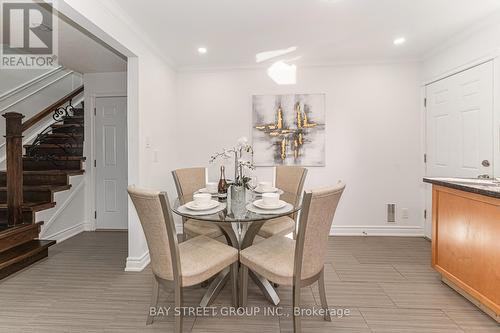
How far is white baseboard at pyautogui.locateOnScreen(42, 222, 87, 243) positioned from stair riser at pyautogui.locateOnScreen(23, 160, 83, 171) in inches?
34.7

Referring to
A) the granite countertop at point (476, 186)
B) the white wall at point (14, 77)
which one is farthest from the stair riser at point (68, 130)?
the granite countertop at point (476, 186)

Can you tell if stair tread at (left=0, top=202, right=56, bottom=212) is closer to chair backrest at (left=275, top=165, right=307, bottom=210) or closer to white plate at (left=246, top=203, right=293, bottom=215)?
white plate at (left=246, top=203, right=293, bottom=215)

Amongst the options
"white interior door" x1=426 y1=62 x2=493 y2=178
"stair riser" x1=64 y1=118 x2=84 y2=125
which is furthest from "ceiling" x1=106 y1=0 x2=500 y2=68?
"stair riser" x1=64 y1=118 x2=84 y2=125

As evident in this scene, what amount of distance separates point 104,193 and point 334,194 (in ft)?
12.4

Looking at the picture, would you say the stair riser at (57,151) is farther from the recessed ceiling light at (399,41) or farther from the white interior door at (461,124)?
the white interior door at (461,124)

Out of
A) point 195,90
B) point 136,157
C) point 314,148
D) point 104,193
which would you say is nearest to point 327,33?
point 314,148

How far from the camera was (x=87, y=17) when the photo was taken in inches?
80.7

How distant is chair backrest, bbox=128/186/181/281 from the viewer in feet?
5.33

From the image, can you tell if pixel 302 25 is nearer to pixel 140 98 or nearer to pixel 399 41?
pixel 399 41

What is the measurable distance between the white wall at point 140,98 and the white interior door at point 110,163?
0.92 m

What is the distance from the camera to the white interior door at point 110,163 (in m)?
4.16

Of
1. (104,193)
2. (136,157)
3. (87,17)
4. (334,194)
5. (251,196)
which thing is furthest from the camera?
(104,193)

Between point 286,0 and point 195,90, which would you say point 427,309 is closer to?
point 286,0

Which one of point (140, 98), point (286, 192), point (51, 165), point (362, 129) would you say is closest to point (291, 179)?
point (286, 192)
